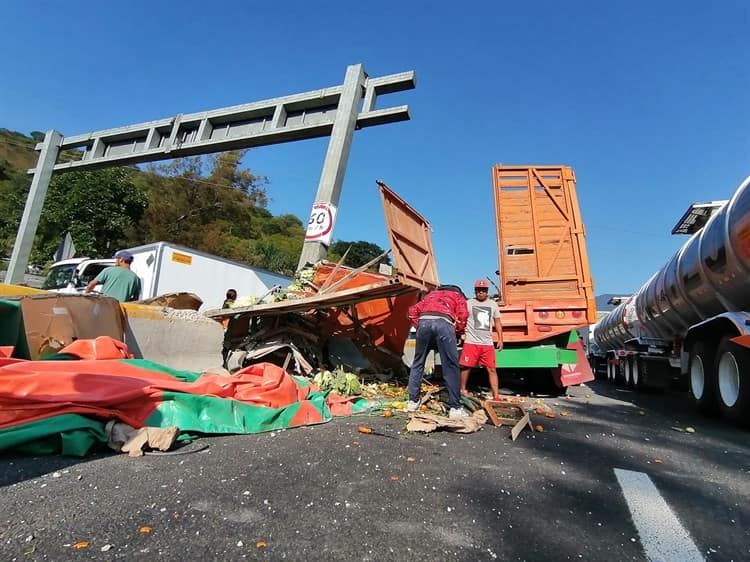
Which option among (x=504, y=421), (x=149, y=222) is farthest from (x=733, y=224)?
(x=149, y=222)

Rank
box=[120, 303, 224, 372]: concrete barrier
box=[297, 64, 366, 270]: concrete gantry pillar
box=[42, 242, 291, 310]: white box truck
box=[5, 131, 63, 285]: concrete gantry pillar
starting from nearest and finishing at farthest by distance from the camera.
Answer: box=[120, 303, 224, 372]: concrete barrier, box=[297, 64, 366, 270]: concrete gantry pillar, box=[42, 242, 291, 310]: white box truck, box=[5, 131, 63, 285]: concrete gantry pillar

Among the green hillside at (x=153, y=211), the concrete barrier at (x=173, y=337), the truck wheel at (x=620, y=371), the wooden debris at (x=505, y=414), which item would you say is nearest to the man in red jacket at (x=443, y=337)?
the wooden debris at (x=505, y=414)

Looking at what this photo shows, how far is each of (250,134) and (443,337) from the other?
9.88 metres

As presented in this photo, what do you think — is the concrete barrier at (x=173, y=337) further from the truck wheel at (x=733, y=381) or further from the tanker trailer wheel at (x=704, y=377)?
the tanker trailer wheel at (x=704, y=377)

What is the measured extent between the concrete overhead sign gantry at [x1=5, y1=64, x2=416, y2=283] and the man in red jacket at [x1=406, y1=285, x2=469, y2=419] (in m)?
4.16

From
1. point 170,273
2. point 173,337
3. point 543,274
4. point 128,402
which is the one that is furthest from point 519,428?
point 170,273

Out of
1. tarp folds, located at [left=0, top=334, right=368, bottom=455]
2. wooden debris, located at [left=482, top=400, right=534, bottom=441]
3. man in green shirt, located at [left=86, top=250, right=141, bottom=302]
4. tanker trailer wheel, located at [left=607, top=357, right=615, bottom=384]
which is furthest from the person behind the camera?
tanker trailer wheel, located at [left=607, top=357, right=615, bottom=384]

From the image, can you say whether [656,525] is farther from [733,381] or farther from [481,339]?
[733,381]

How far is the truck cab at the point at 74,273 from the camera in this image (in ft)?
32.8

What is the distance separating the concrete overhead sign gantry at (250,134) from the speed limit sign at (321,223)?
59 millimetres

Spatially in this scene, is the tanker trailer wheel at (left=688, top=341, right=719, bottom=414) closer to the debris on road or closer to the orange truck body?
the orange truck body

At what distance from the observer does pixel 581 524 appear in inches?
86.5

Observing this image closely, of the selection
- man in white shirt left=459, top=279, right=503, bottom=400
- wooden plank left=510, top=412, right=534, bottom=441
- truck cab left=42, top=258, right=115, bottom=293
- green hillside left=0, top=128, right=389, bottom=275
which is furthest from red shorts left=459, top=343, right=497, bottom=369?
green hillside left=0, top=128, right=389, bottom=275

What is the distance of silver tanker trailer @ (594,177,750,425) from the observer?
5.08 meters
